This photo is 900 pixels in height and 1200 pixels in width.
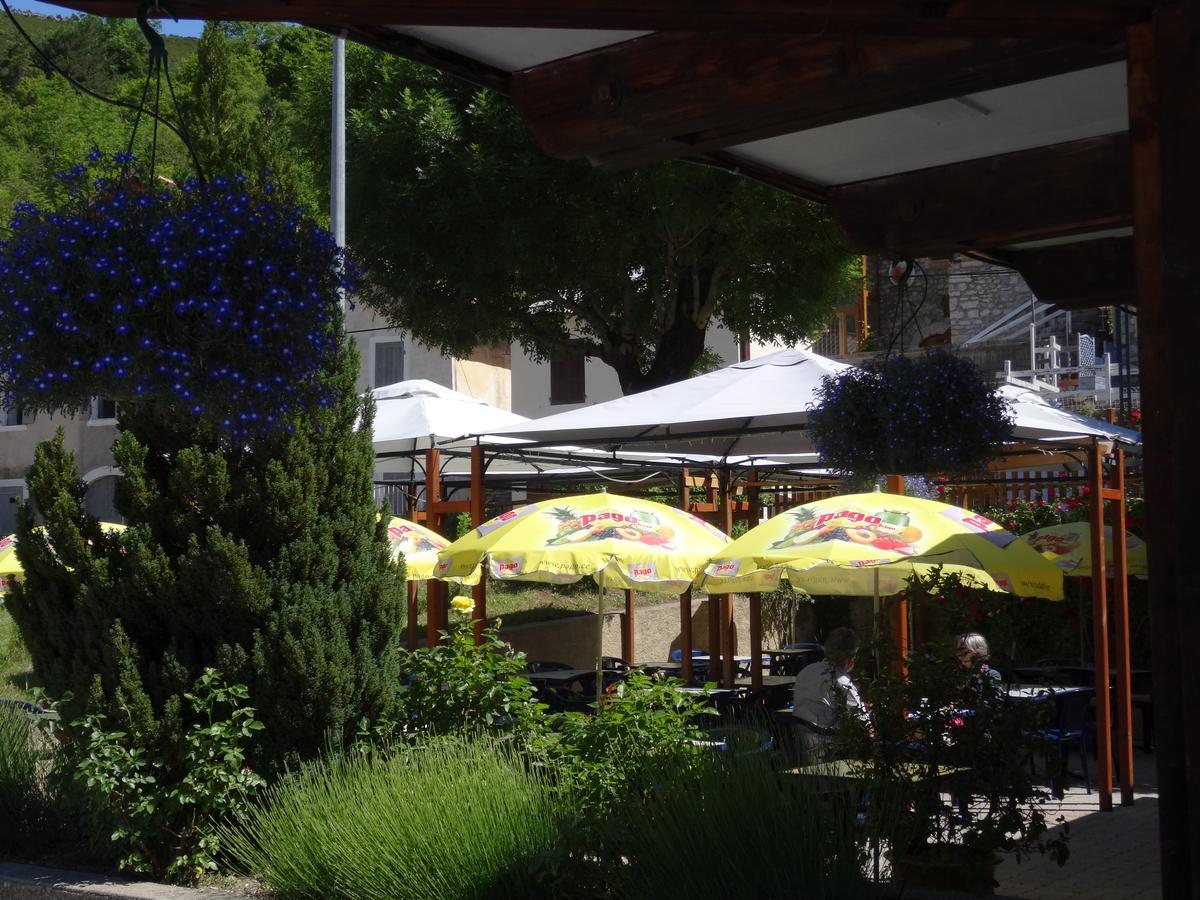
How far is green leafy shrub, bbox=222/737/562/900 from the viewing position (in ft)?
15.6

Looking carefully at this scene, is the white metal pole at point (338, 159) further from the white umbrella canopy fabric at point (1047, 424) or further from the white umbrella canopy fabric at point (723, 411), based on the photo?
the white umbrella canopy fabric at point (1047, 424)

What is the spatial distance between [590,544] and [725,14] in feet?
17.6

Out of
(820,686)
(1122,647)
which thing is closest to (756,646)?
(820,686)

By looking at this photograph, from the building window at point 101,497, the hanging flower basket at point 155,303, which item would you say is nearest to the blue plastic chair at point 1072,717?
the hanging flower basket at point 155,303

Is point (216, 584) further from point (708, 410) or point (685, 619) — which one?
point (685, 619)

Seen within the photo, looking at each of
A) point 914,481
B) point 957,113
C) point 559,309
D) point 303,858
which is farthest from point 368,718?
point 559,309

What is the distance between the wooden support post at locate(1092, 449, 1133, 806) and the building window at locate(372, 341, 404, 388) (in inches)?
1030

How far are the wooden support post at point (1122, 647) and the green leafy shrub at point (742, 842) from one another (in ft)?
16.2

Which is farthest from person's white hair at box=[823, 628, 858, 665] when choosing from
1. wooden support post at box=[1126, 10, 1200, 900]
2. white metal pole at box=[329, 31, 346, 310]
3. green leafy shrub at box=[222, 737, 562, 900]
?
white metal pole at box=[329, 31, 346, 310]

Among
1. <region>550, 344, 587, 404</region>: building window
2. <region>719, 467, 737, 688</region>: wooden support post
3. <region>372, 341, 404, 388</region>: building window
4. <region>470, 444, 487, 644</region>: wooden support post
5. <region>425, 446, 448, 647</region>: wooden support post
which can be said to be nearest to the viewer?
<region>470, 444, 487, 644</region>: wooden support post

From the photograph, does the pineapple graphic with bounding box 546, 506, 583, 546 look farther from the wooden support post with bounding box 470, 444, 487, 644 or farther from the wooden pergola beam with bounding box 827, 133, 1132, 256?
the wooden pergola beam with bounding box 827, 133, 1132, 256

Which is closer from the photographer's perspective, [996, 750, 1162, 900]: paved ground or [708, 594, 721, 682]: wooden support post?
[996, 750, 1162, 900]: paved ground

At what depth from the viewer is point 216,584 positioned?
18.9 ft

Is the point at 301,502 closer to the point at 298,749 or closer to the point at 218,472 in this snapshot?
the point at 218,472
